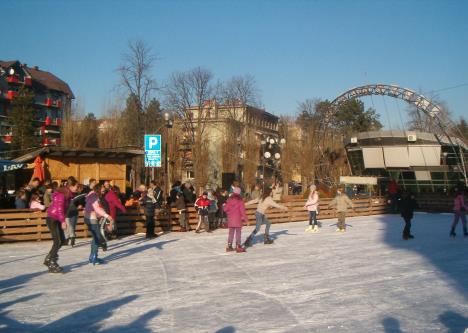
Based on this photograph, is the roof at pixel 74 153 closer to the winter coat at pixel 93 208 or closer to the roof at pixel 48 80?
the winter coat at pixel 93 208

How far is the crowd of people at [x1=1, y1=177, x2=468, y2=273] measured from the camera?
10.1 meters

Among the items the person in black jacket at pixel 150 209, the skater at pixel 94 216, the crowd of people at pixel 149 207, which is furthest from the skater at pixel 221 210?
the skater at pixel 94 216

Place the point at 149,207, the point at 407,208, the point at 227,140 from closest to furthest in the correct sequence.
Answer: the point at 407,208
the point at 149,207
the point at 227,140

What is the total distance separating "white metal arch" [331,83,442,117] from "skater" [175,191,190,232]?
72.6 feet

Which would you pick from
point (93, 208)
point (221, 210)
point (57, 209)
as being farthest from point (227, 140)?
point (57, 209)

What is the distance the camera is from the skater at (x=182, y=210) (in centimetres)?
1730

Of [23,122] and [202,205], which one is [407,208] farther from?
[23,122]

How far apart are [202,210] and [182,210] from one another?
0.72 m

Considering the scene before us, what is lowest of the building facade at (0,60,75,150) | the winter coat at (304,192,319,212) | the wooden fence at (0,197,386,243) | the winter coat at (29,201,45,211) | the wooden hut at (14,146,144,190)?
the wooden fence at (0,197,386,243)

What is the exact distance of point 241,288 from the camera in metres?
8.40

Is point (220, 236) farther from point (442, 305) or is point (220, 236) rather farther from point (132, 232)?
point (442, 305)

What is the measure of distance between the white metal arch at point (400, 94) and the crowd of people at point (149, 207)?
667 inches

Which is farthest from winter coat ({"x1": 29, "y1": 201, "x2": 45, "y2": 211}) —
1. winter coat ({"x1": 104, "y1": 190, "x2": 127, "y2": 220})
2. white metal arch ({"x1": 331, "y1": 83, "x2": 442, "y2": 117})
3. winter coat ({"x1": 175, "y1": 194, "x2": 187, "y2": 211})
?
white metal arch ({"x1": 331, "y1": 83, "x2": 442, "y2": 117})

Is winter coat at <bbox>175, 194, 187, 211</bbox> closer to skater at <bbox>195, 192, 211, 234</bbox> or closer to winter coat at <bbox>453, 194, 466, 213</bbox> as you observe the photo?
skater at <bbox>195, 192, 211, 234</bbox>
